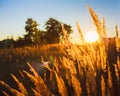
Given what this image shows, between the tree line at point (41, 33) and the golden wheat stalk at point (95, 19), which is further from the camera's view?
the tree line at point (41, 33)

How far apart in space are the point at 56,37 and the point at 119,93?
37.7m

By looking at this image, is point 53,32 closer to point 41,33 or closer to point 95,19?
point 41,33

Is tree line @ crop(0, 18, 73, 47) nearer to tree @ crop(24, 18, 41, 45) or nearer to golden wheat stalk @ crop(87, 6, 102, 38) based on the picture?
tree @ crop(24, 18, 41, 45)

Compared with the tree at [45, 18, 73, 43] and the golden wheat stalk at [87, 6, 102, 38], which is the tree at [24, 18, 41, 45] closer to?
the tree at [45, 18, 73, 43]

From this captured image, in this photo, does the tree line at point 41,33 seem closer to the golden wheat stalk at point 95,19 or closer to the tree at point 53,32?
the tree at point 53,32

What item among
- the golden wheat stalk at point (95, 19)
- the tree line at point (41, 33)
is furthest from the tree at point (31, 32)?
the golden wheat stalk at point (95, 19)

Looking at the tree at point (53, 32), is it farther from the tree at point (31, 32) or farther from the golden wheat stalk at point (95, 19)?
the golden wheat stalk at point (95, 19)

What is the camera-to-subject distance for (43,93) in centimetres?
224

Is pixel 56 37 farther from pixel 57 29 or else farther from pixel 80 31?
pixel 80 31

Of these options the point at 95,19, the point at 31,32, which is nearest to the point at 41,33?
the point at 31,32

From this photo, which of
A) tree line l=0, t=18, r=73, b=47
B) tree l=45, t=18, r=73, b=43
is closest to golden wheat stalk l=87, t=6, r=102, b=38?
tree line l=0, t=18, r=73, b=47

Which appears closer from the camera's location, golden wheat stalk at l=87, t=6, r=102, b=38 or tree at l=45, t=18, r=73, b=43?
golden wheat stalk at l=87, t=6, r=102, b=38

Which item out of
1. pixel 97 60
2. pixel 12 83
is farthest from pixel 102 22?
pixel 12 83

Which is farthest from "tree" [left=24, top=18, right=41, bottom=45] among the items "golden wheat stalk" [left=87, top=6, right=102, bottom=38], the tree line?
"golden wheat stalk" [left=87, top=6, right=102, bottom=38]
